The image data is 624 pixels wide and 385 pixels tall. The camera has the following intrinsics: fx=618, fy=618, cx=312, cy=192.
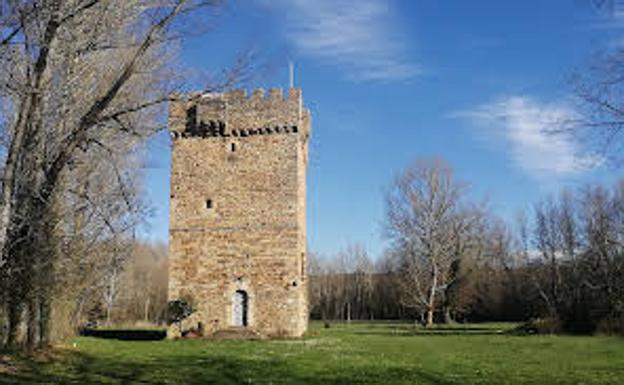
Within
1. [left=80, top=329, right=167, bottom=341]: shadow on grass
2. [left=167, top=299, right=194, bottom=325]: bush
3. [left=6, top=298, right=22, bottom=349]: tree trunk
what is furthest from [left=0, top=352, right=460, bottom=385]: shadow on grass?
[left=80, top=329, right=167, bottom=341]: shadow on grass

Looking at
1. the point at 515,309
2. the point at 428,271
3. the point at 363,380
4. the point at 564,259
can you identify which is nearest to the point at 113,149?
the point at 363,380

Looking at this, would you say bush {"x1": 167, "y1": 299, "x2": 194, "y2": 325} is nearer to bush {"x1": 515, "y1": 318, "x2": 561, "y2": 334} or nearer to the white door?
the white door

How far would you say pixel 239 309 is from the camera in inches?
979

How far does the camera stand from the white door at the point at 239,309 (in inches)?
975

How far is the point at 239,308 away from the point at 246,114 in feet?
26.5

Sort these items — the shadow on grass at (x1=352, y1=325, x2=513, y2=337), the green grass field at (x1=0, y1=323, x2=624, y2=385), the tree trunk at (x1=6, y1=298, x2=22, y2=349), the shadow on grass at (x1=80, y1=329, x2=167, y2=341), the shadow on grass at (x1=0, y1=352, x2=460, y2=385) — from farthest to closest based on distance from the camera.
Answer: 1. the shadow on grass at (x1=352, y1=325, x2=513, y2=337)
2. the shadow on grass at (x1=80, y1=329, x2=167, y2=341)
3. the tree trunk at (x1=6, y1=298, x2=22, y2=349)
4. the green grass field at (x1=0, y1=323, x2=624, y2=385)
5. the shadow on grass at (x1=0, y1=352, x2=460, y2=385)

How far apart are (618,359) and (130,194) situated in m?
13.8

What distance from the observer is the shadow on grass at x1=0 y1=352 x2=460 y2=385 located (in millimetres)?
11766

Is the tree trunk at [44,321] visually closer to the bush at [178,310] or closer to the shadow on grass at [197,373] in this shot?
the shadow on grass at [197,373]

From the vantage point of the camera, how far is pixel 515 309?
51.0 metres

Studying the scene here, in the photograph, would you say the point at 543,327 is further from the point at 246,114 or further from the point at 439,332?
the point at 246,114

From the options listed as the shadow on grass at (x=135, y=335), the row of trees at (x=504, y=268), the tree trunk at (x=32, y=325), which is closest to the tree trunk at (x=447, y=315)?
the row of trees at (x=504, y=268)

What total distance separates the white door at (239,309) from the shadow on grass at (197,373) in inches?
354

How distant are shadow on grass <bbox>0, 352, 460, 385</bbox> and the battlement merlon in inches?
487
